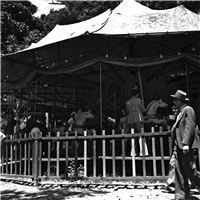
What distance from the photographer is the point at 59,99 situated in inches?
787

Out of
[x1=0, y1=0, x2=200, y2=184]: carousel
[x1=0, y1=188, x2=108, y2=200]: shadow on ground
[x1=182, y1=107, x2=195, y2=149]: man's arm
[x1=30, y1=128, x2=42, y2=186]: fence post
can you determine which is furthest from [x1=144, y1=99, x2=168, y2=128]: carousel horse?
[x1=182, y1=107, x2=195, y2=149]: man's arm

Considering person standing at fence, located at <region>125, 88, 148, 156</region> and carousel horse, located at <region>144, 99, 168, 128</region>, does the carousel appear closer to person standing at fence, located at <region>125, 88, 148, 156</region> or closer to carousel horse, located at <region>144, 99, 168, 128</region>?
carousel horse, located at <region>144, 99, 168, 128</region>

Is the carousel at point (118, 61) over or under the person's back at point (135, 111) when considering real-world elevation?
over

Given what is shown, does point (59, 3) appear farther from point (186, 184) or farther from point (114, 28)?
point (186, 184)

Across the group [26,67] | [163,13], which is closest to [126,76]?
[163,13]

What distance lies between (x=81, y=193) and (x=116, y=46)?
668cm

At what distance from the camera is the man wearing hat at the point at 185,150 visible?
A: 5051 millimetres

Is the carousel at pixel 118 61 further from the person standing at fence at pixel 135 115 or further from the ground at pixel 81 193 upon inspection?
the ground at pixel 81 193

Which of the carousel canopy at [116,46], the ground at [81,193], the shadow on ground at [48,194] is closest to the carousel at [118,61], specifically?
the carousel canopy at [116,46]

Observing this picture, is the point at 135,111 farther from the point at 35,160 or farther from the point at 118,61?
the point at 35,160

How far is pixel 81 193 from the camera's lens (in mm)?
6566

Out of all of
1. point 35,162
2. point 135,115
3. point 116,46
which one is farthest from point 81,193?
point 116,46

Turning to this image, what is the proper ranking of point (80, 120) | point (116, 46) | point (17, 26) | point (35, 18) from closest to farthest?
point (116, 46) → point (80, 120) → point (17, 26) → point (35, 18)

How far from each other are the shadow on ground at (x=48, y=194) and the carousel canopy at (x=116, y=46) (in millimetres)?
4873
